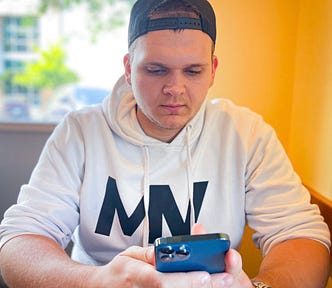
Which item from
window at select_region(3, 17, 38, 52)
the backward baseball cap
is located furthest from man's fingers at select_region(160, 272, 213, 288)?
window at select_region(3, 17, 38, 52)

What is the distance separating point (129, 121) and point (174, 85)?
22 cm

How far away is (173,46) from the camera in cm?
96

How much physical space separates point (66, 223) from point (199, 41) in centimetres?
59

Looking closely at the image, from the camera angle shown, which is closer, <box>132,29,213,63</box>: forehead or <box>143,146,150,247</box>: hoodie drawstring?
<box>132,29,213,63</box>: forehead

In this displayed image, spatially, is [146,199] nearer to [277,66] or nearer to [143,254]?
[143,254]

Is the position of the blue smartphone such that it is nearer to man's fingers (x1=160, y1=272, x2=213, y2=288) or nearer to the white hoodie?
man's fingers (x1=160, y1=272, x2=213, y2=288)

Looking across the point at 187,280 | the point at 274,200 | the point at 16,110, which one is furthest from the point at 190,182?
the point at 16,110

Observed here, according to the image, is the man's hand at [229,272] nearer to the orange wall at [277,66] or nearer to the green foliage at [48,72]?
the orange wall at [277,66]

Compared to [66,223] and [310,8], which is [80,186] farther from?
[310,8]

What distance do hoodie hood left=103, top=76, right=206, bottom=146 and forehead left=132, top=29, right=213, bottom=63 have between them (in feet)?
0.67

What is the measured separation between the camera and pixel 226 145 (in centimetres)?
115

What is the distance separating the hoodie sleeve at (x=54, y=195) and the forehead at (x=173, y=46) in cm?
33

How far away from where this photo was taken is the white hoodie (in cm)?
108

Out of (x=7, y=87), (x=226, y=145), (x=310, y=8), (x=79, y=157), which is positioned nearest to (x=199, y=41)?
(x=226, y=145)
